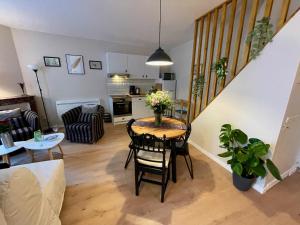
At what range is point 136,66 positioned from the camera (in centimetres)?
480

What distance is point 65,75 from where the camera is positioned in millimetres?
4152

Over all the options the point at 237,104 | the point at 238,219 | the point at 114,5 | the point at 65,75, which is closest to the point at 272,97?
the point at 237,104

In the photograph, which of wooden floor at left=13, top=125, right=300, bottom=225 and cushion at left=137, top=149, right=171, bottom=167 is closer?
wooden floor at left=13, top=125, right=300, bottom=225

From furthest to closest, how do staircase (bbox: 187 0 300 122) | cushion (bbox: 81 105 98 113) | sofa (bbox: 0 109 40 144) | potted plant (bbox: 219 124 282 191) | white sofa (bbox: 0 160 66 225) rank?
cushion (bbox: 81 105 98 113) → sofa (bbox: 0 109 40 144) → staircase (bbox: 187 0 300 122) → potted plant (bbox: 219 124 282 191) → white sofa (bbox: 0 160 66 225)

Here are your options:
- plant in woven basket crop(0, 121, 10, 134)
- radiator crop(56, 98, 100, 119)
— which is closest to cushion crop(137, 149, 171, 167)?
plant in woven basket crop(0, 121, 10, 134)

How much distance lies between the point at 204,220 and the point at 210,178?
2.48 feet

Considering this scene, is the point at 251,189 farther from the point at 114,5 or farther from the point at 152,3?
the point at 114,5

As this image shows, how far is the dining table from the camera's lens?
202 centimetres

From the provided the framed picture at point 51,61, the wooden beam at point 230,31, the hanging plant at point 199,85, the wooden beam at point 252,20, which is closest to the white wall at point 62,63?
the framed picture at point 51,61

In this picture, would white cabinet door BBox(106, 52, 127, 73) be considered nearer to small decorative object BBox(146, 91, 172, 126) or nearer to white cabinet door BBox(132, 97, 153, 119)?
white cabinet door BBox(132, 97, 153, 119)

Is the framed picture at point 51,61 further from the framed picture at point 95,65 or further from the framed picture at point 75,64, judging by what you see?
the framed picture at point 95,65

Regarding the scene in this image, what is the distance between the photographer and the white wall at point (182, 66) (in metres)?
4.40

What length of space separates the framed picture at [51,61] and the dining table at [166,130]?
3.21 metres

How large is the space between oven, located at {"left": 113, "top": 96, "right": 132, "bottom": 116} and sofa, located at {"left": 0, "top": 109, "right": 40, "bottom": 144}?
2.02 m
